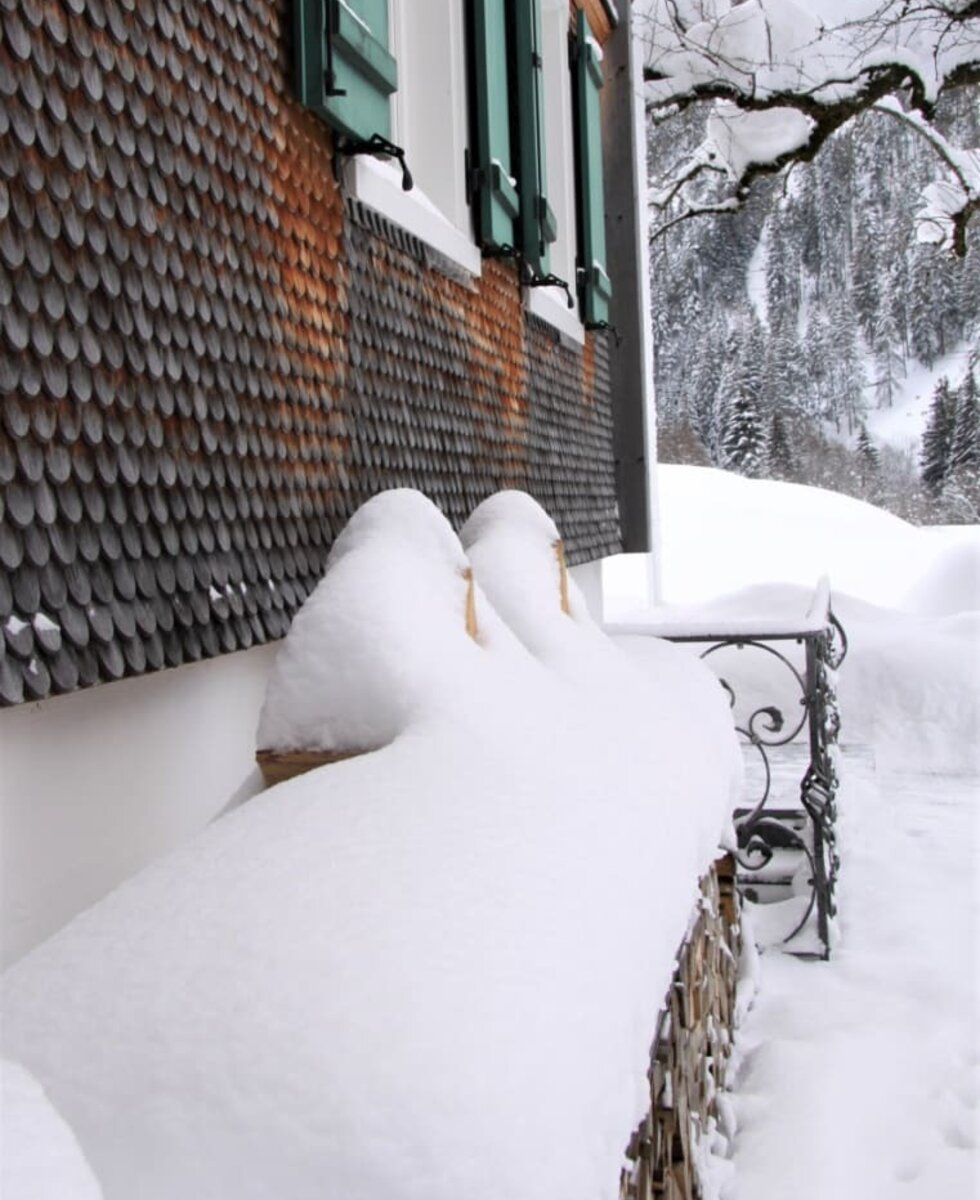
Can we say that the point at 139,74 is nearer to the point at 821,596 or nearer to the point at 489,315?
the point at 489,315

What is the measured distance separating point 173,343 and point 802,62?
30.5 ft

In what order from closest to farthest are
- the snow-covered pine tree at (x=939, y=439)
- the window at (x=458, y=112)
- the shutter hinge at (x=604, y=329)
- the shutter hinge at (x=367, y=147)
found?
the window at (x=458, y=112) → the shutter hinge at (x=367, y=147) → the shutter hinge at (x=604, y=329) → the snow-covered pine tree at (x=939, y=439)

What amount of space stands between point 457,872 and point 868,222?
41.5m

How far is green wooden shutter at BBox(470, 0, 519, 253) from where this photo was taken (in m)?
4.18

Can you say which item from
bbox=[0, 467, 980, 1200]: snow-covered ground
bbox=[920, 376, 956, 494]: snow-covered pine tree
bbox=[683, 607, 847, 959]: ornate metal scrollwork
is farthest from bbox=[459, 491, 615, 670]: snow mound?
bbox=[920, 376, 956, 494]: snow-covered pine tree

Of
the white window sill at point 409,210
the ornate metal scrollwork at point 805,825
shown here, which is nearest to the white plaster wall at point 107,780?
the white window sill at point 409,210

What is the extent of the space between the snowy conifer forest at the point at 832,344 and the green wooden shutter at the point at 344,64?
94.9 feet

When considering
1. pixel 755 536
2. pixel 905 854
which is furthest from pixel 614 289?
pixel 755 536

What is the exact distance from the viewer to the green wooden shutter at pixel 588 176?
6188mm

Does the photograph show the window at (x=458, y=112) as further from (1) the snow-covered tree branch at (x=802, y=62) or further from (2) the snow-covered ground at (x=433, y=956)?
(1) the snow-covered tree branch at (x=802, y=62)

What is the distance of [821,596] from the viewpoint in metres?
5.13

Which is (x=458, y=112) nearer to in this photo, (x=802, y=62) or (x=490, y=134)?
(x=490, y=134)

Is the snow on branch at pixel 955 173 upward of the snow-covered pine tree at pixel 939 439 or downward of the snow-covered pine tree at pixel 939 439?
upward

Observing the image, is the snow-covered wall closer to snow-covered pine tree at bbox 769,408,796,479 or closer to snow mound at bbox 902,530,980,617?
snow mound at bbox 902,530,980,617
